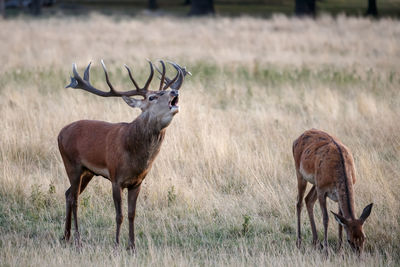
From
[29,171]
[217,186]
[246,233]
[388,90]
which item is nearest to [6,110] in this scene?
[29,171]

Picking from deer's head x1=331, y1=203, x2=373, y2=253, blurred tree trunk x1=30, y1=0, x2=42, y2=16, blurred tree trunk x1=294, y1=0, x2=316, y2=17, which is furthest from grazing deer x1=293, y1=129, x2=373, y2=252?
blurred tree trunk x1=30, y1=0, x2=42, y2=16

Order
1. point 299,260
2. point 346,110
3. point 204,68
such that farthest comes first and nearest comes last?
1. point 204,68
2. point 346,110
3. point 299,260

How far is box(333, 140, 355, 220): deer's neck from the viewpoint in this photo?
5.88 meters

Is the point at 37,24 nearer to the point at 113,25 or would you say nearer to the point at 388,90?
the point at 113,25

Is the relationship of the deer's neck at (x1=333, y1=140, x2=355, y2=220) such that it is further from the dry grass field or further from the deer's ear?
the deer's ear

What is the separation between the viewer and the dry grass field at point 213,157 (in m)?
6.48

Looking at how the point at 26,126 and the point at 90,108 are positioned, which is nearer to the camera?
the point at 26,126

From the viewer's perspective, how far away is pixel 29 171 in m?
8.85

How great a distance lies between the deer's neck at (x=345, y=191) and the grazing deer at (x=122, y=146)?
1802 millimetres

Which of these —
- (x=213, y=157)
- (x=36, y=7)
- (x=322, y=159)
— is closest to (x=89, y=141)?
(x=322, y=159)

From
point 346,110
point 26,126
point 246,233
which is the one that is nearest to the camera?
point 246,233

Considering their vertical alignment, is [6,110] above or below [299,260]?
above

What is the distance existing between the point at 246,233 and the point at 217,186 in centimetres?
166

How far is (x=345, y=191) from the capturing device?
5984mm
